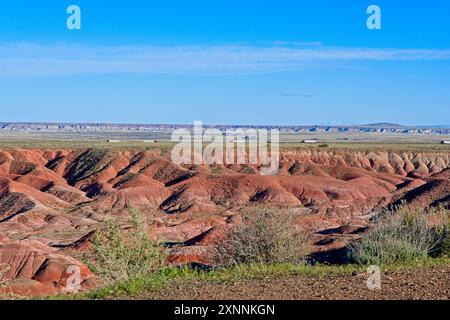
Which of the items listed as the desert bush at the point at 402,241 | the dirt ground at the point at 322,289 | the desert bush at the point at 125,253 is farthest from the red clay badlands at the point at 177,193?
the dirt ground at the point at 322,289

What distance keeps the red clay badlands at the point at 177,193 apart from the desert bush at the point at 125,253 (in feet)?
64.2

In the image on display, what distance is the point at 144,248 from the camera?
18.0 m

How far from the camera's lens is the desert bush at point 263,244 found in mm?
20062

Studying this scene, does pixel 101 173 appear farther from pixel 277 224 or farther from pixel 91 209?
pixel 277 224

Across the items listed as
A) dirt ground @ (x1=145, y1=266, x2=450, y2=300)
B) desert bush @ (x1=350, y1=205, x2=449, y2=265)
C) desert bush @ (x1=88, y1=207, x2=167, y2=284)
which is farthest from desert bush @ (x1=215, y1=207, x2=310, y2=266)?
dirt ground @ (x1=145, y1=266, x2=450, y2=300)

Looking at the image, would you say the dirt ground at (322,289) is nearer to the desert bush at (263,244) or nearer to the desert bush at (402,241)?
the desert bush at (402,241)

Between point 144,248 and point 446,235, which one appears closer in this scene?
point 144,248

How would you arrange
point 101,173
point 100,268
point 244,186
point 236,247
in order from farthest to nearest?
point 101,173, point 244,186, point 236,247, point 100,268

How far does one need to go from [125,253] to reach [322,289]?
262 inches

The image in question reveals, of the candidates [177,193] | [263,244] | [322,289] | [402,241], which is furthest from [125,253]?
[177,193]

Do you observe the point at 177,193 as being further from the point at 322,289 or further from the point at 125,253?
the point at 322,289
